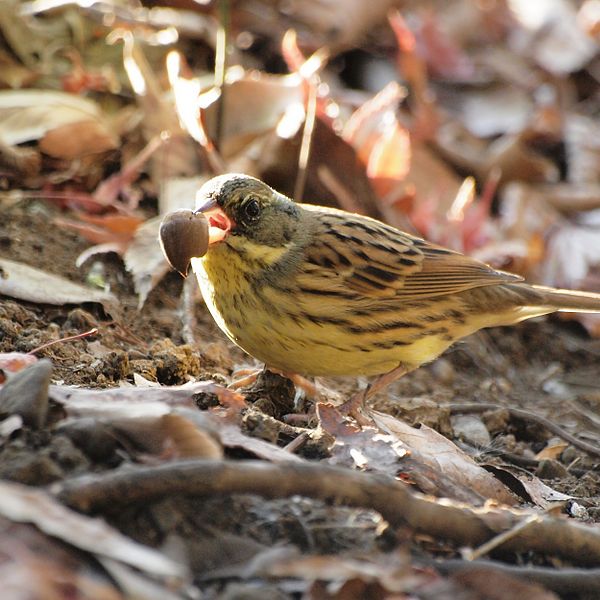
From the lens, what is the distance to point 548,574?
3.08m

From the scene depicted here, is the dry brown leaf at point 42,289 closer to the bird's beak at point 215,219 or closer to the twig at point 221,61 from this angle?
the bird's beak at point 215,219

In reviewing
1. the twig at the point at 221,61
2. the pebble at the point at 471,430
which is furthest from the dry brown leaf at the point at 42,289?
the twig at the point at 221,61

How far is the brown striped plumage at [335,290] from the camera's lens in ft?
14.8

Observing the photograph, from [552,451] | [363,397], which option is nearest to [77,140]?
[363,397]

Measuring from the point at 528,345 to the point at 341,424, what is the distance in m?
3.44

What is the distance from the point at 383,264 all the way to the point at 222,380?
1022 millimetres

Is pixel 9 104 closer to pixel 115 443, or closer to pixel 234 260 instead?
pixel 234 260

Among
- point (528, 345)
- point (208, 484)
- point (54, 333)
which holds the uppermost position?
point (208, 484)

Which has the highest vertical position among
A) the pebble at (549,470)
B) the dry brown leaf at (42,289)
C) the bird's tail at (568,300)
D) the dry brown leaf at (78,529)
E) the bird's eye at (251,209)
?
the bird's eye at (251,209)

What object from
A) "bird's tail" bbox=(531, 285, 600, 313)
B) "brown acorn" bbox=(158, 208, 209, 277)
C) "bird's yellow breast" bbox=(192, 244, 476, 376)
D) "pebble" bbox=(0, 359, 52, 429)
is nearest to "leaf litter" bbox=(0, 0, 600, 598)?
"pebble" bbox=(0, 359, 52, 429)

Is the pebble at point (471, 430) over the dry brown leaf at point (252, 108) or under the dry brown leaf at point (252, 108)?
under

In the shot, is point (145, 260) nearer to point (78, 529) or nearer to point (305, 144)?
point (305, 144)

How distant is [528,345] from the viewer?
699 cm

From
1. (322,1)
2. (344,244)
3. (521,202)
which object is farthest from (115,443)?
(322,1)
